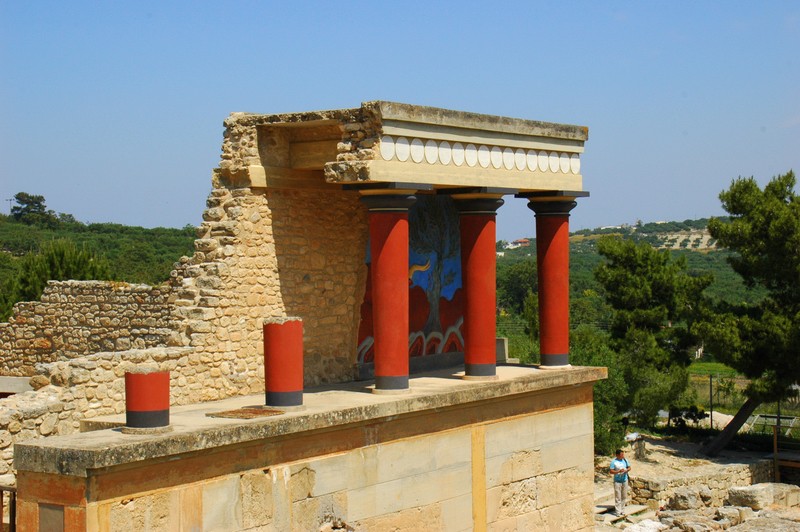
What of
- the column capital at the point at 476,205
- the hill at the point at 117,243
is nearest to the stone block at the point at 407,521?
the column capital at the point at 476,205

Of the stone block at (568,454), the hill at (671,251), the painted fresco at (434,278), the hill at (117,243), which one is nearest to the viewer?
the stone block at (568,454)

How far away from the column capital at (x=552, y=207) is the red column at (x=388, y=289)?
2.96 metres

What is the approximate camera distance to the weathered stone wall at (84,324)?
11.8 m

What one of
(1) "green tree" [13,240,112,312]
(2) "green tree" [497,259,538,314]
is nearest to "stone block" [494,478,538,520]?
(1) "green tree" [13,240,112,312]

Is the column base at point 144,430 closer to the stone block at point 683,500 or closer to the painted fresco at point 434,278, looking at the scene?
the painted fresco at point 434,278

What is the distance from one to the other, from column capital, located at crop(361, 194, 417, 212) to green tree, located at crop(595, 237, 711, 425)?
15961mm

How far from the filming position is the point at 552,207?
14.0 metres

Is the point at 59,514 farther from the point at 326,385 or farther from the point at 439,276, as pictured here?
the point at 439,276

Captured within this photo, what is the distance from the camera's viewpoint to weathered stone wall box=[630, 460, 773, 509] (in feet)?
67.0

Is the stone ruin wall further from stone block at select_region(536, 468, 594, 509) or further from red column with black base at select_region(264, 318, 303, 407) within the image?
stone block at select_region(536, 468, 594, 509)

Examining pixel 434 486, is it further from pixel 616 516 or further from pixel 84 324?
pixel 616 516

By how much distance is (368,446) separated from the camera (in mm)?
10680

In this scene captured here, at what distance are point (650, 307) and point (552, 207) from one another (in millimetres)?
15138

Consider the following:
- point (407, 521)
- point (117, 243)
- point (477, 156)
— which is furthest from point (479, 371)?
point (117, 243)
